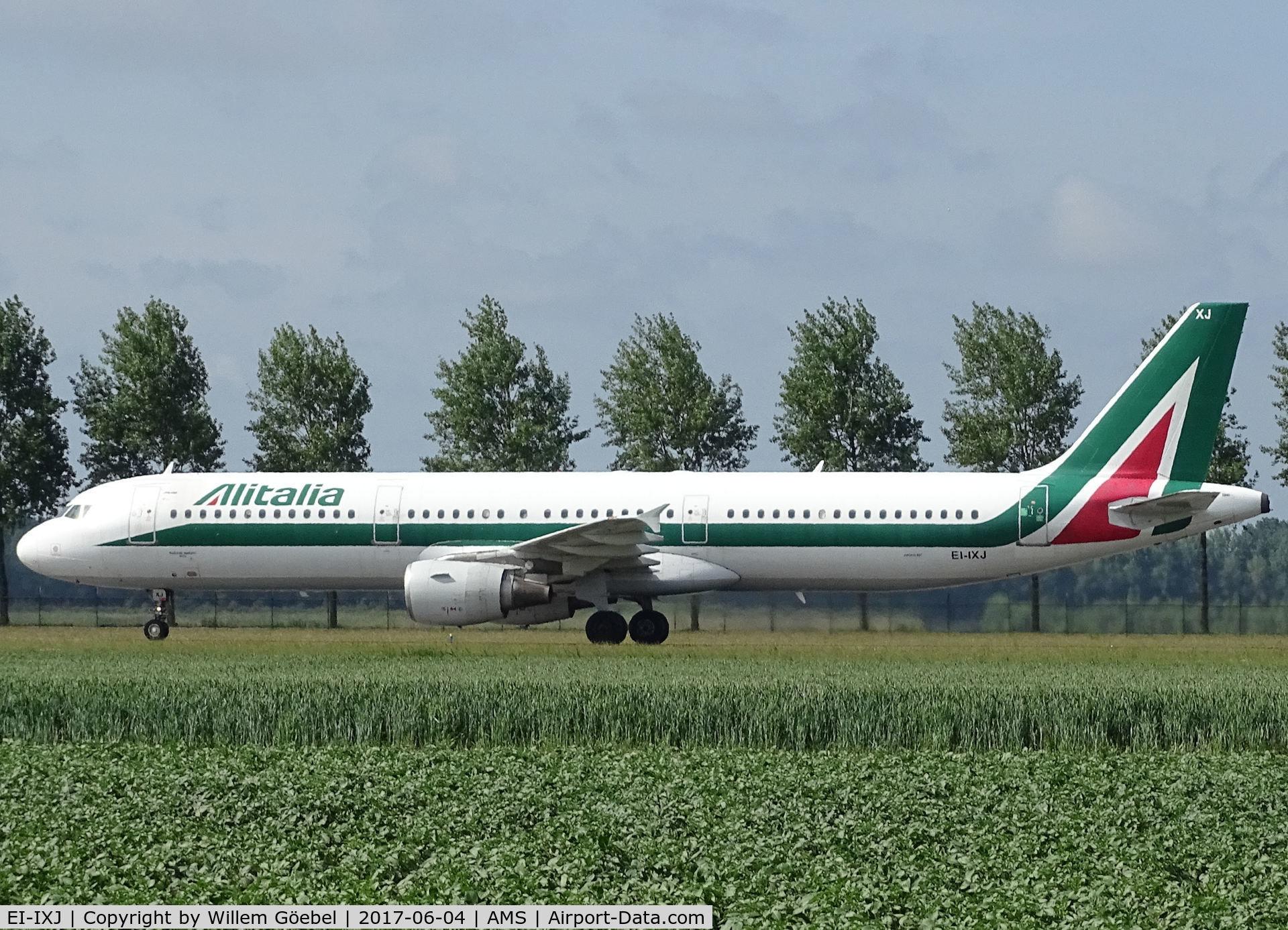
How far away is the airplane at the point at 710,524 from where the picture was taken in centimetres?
→ 3003

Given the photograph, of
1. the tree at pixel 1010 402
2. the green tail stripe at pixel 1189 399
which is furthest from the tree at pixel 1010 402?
the green tail stripe at pixel 1189 399

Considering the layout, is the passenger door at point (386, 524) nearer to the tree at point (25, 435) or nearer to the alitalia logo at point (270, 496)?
the alitalia logo at point (270, 496)

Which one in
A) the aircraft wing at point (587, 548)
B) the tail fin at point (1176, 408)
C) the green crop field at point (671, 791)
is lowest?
the green crop field at point (671, 791)

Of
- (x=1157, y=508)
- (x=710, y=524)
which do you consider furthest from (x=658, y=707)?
(x=1157, y=508)

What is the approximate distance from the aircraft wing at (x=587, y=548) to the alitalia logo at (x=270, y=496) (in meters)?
2.77

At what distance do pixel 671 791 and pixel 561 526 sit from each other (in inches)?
717

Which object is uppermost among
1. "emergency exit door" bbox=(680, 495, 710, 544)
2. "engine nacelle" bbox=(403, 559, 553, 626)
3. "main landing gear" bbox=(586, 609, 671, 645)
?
"emergency exit door" bbox=(680, 495, 710, 544)

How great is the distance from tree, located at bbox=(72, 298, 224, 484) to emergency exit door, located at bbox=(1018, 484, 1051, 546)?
27.5m

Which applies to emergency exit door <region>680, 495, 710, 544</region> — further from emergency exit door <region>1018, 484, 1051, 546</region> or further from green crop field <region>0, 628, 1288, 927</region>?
green crop field <region>0, 628, 1288, 927</region>

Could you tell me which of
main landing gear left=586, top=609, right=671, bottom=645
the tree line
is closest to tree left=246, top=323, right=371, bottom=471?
the tree line

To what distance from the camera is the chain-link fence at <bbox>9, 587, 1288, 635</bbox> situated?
139ft

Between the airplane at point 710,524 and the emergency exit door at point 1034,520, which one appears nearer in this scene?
the airplane at point 710,524

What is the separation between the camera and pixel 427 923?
9.02 metres

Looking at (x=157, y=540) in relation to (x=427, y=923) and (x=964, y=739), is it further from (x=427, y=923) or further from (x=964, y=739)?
(x=427, y=923)
